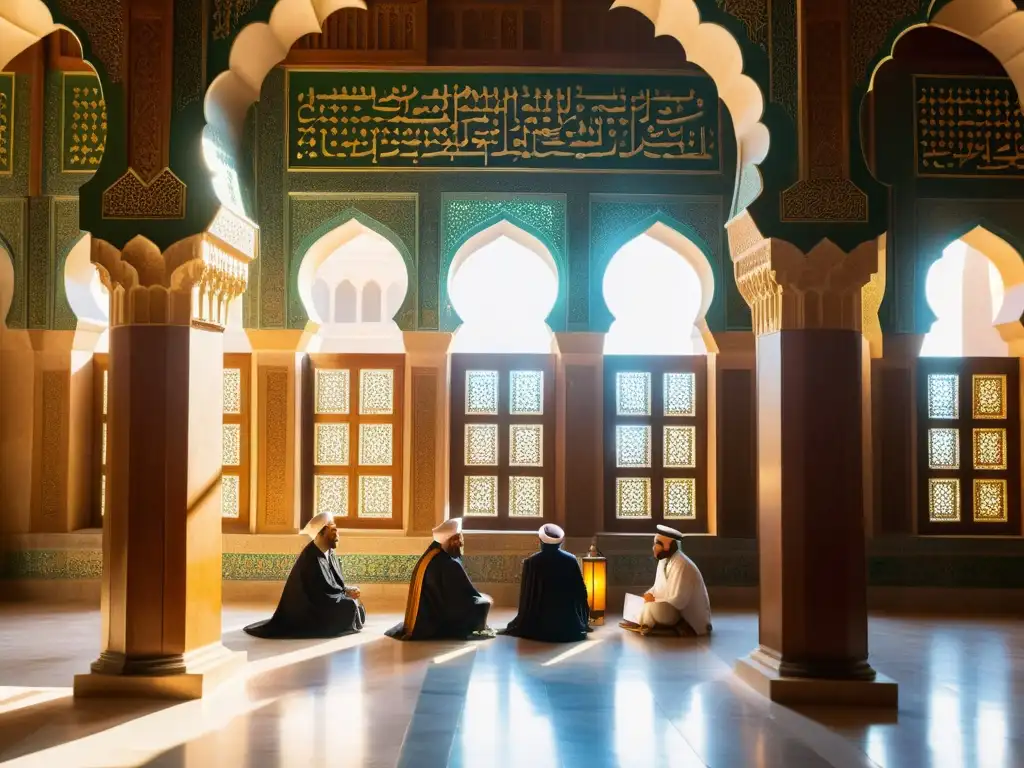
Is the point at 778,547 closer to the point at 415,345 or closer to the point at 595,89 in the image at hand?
the point at 415,345

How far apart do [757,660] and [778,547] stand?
0.63m

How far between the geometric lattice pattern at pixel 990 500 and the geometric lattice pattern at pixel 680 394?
2.30 metres

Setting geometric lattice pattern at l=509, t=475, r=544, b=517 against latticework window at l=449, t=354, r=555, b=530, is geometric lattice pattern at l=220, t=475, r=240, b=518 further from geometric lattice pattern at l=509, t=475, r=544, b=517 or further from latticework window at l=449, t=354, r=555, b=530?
geometric lattice pattern at l=509, t=475, r=544, b=517

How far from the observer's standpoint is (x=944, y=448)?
795 centimetres

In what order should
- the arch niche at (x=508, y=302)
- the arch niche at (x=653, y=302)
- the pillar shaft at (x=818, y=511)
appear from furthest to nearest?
the arch niche at (x=508, y=302) → the arch niche at (x=653, y=302) → the pillar shaft at (x=818, y=511)

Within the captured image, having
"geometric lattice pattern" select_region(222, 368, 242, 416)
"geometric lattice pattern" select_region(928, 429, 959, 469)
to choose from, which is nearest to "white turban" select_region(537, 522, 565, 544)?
"geometric lattice pattern" select_region(222, 368, 242, 416)

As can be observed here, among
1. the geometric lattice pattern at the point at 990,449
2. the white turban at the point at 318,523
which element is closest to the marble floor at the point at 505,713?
the white turban at the point at 318,523

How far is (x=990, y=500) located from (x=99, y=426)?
7059mm

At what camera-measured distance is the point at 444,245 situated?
25.7 ft

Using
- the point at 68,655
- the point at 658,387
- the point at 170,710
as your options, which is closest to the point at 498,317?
the point at 658,387

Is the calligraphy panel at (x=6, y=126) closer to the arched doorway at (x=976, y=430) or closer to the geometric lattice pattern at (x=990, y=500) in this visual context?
the arched doorway at (x=976, y=430)

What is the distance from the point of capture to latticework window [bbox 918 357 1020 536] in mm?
7926

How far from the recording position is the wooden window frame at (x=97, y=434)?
8.03m

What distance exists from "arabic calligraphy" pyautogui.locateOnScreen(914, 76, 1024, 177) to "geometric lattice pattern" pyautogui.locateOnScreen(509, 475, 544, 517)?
3.83 metres
